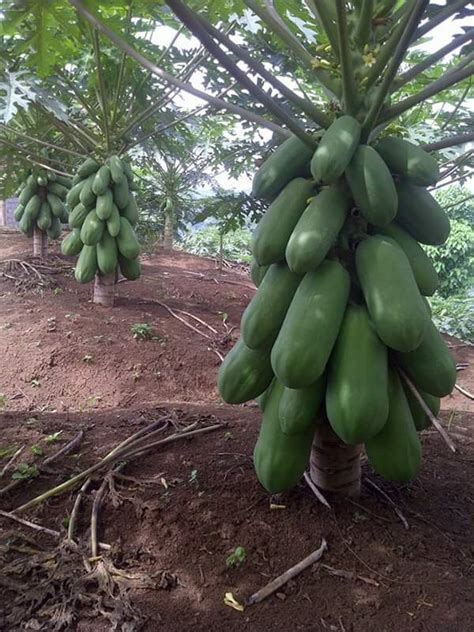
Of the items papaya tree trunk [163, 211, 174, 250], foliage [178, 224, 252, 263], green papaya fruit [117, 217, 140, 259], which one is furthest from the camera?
foliage [178, 224, 252, 263]

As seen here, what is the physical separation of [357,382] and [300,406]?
193 mm

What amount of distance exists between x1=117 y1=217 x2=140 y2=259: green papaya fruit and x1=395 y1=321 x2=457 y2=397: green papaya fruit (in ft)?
13.1

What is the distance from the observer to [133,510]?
190 centimetres

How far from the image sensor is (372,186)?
5.12ft

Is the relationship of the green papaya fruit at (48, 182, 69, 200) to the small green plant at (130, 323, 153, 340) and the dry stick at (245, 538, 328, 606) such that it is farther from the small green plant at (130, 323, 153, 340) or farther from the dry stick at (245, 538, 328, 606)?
the dry stick at (245, 538, 328, 606)

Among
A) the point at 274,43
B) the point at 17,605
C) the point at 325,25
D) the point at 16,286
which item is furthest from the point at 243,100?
the point at 16,286

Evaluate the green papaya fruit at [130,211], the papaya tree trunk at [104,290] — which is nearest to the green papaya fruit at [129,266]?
the papaya tree trunk at [104,290]

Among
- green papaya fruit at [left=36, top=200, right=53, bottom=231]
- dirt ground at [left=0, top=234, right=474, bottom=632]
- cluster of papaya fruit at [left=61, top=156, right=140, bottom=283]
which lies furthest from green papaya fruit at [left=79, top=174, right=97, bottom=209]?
dirt ground at [left=0, top=234, right=474, bottom=632]

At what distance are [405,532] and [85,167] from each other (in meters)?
4.53

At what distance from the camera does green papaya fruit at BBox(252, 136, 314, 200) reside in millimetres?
1757

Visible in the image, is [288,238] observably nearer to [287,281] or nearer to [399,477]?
[287,281]

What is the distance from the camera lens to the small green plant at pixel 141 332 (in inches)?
202

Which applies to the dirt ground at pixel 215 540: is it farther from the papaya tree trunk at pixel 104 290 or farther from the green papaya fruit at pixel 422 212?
the papaya tree trunk at pixel 104 290

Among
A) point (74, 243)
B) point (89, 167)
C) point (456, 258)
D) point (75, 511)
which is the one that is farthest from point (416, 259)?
point (456, 258)
